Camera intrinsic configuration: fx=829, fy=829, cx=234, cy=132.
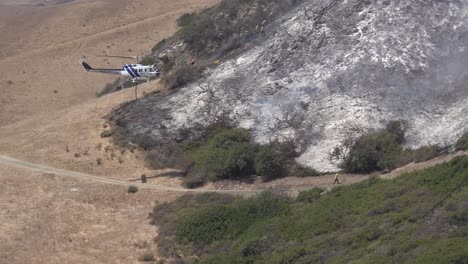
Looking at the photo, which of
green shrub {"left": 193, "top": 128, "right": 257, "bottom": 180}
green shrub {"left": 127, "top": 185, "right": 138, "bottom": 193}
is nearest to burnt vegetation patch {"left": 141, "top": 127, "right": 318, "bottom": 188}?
green shrub {"left": 193, "top": 128, "right": 257, "bottom": 180}

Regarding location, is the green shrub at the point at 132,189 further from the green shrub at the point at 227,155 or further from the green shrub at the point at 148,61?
the green shrub at the point at 148,61

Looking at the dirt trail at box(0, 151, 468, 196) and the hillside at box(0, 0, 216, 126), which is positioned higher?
the hillside at box(0, 0, 216, 126)

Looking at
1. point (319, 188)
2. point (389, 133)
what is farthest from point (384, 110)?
point (319, 188)

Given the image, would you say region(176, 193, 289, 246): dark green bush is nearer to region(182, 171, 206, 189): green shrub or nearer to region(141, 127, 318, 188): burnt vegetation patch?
region(141, 127, 318, 188): burnt vegetation patch

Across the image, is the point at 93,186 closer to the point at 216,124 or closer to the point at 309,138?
the point at 216,124

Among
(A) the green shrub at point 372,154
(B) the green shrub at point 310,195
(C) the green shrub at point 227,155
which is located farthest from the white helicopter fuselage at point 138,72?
(B) the green shrub at point 310,195
